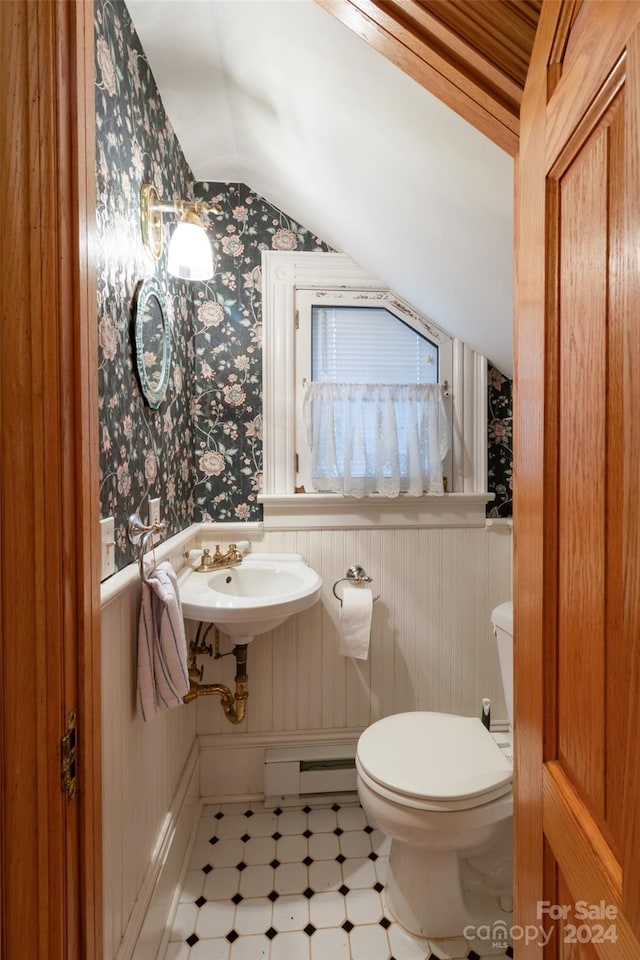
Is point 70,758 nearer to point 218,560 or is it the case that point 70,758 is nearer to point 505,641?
point 218,560

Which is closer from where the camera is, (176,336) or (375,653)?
(176,336)

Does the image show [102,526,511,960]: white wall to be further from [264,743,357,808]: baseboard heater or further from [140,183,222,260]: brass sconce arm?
[140,183,222,260]: brass sconce arm

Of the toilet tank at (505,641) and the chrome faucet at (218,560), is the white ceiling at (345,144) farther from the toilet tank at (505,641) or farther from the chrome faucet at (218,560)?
the chrome faucet at (218,560)

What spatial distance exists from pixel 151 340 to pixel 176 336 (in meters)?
0.31

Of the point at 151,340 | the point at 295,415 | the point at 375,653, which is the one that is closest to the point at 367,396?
the point at 295,415

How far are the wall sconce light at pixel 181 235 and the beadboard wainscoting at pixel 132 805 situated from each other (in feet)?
3.16

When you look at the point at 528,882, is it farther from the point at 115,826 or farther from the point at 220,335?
the point at 220,335

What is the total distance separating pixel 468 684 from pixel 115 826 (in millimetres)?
1479

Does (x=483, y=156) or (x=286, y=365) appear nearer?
(x=483, y=156)

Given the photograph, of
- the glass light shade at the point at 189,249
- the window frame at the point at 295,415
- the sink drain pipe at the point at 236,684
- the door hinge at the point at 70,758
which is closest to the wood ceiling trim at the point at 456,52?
the glass light shade at the point at 189,249

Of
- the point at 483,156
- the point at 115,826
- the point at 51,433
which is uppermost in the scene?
the point at 483,156

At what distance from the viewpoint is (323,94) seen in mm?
1081

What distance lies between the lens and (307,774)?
1.75 meters

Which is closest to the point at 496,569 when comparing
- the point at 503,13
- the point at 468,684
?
the point at 468,684
